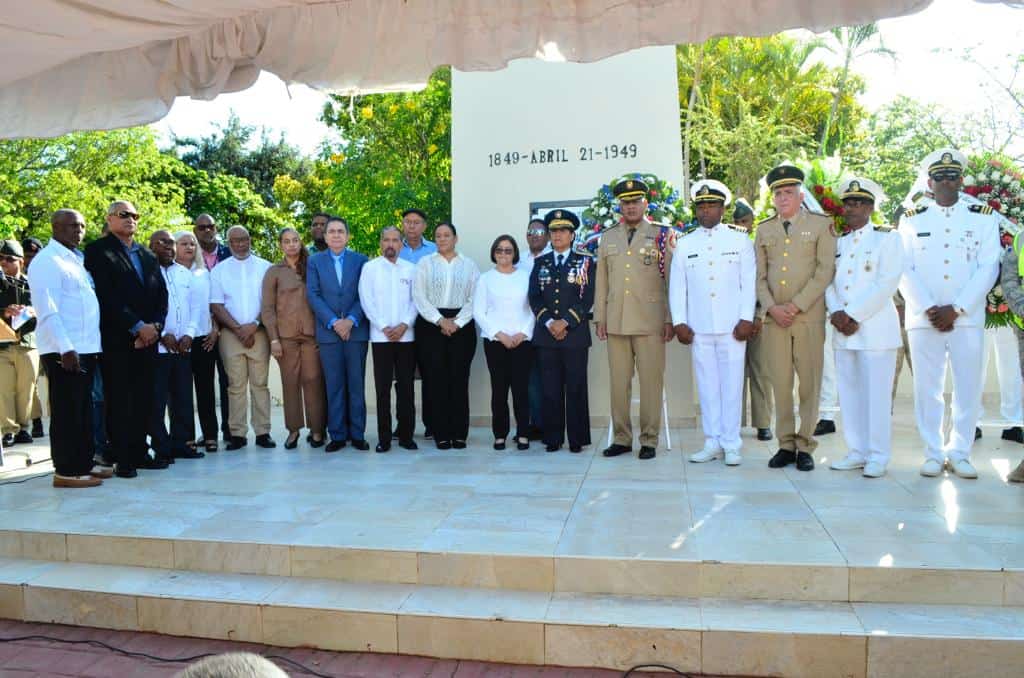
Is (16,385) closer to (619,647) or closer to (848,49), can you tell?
(619,647)

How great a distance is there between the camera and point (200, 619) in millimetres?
3541

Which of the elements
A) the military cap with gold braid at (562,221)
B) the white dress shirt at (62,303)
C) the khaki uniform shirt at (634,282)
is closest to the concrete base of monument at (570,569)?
the white dress shirt at (62,303)

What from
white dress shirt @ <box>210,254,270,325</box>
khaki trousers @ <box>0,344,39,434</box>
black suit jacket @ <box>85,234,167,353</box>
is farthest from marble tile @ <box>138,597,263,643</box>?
khaki trousers @ <box>0,344,39,434</box>

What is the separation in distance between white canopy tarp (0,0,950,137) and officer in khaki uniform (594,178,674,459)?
272 centimetres

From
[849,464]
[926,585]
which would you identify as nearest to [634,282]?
[849,464]

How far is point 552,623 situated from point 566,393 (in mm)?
3267

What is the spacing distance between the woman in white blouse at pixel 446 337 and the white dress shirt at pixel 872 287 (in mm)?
2927

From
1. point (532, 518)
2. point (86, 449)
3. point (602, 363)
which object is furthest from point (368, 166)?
point (532, 518)

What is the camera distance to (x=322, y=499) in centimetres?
472

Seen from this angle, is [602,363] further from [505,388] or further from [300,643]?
[300,643]

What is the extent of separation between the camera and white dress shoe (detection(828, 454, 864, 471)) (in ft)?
17.0

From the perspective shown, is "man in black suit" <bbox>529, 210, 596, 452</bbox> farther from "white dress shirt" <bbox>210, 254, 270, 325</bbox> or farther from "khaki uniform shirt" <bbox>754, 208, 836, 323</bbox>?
"white dress shirt" <bbox>210, 254, 270, 325</bbox>

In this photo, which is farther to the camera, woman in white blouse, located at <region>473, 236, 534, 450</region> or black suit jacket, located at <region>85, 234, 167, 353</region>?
woman in white blouse, located at <region>473, 236, 534, 450</region>

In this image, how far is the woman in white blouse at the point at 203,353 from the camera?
6473mm
